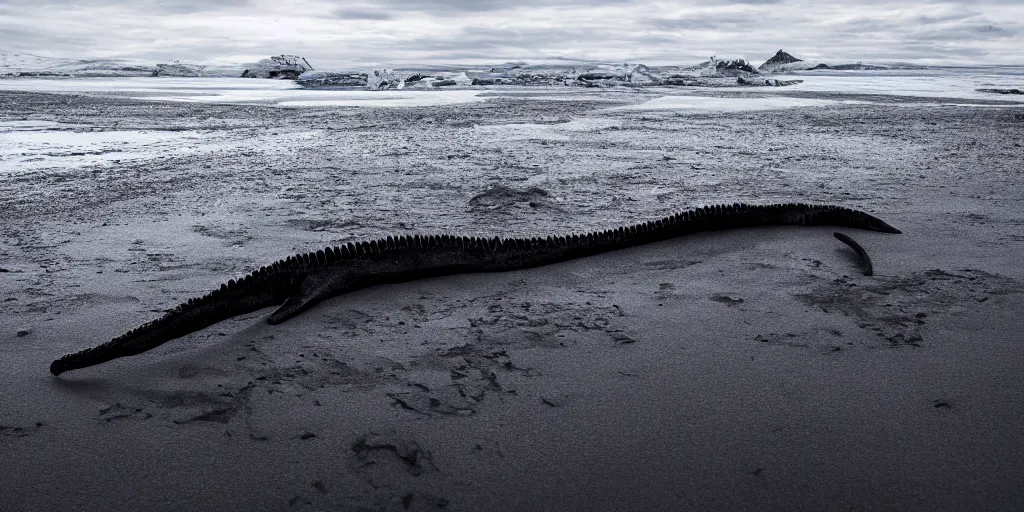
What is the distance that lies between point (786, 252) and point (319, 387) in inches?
140

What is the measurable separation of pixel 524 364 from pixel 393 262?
153 cm

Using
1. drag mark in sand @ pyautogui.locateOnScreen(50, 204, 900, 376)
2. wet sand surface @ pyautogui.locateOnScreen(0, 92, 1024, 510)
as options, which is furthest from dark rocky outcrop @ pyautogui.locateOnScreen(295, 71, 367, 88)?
drag mark in sand @ pyautogui.locateOnScreen(50, 204, 900, 376)

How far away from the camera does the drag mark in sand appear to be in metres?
3.32

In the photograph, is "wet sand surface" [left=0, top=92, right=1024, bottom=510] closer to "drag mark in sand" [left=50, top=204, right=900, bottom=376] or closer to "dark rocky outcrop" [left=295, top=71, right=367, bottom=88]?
"drag mark in sand" [left=50, top=204, right=900, bottom=376]

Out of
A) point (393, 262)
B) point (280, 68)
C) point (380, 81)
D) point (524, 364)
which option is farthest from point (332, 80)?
point (524, 364)

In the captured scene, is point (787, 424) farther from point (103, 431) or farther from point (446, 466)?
point (103, 431)

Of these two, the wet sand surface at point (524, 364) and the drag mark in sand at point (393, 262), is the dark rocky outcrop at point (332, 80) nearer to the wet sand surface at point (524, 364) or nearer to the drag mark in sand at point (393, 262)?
the wet sand surface at point (524, 364)

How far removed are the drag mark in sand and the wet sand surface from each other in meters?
0.09

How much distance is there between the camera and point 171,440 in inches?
98.7

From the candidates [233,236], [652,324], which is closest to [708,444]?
[652,324]

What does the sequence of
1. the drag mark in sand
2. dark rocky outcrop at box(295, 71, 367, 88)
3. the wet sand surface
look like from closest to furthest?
1. the wet sand surface
2. the drag mark in sand
3. dark rocky outcrop at box(295, 71, 367, 88)

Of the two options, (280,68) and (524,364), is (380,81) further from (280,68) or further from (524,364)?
(524,364)

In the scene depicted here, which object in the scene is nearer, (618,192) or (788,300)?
(788,300)

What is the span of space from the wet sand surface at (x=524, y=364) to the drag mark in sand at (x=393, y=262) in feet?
0.31
